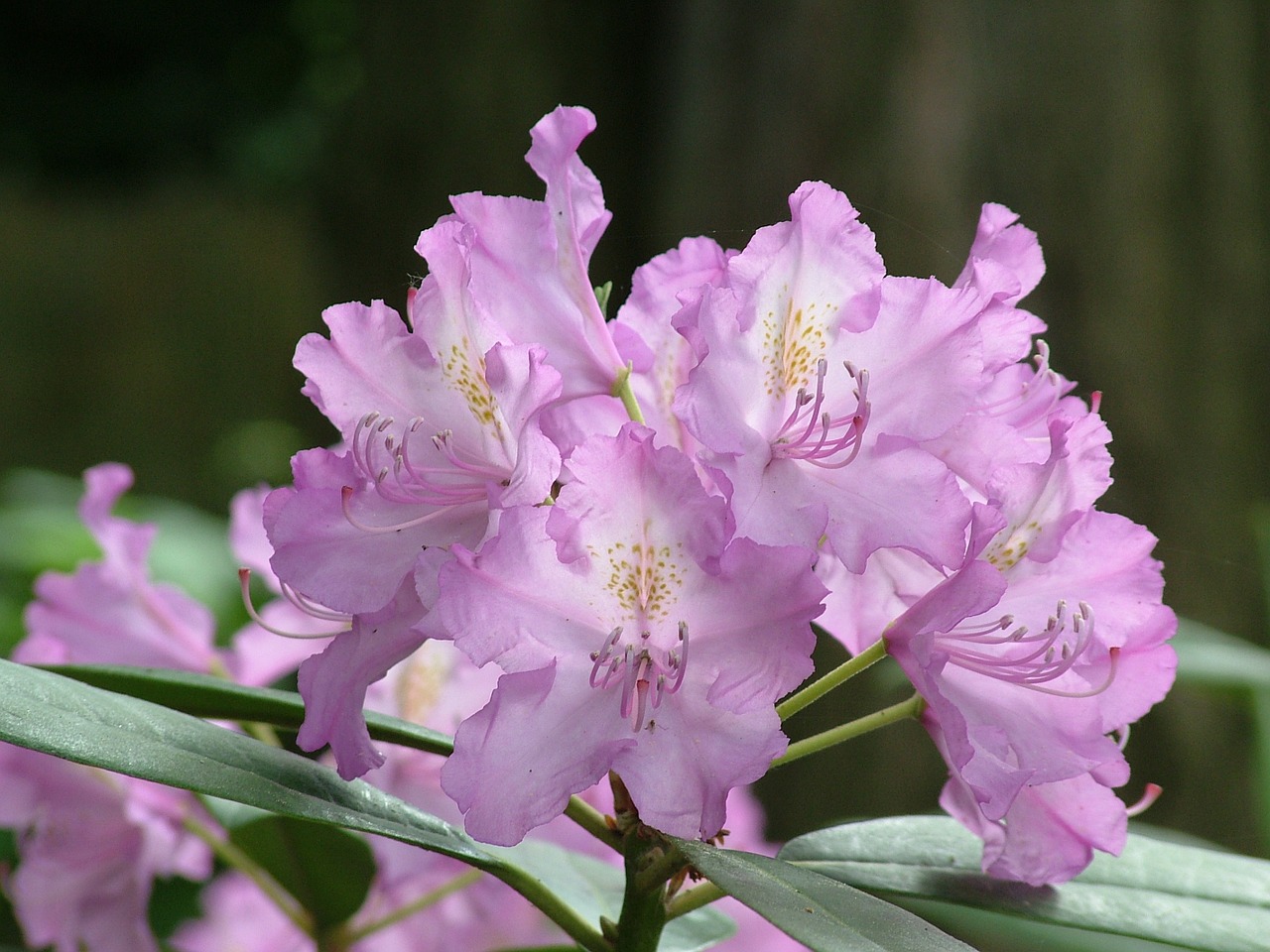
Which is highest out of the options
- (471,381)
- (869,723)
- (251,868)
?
(471,381)

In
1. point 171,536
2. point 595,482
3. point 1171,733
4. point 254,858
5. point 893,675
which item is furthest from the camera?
point 171,536

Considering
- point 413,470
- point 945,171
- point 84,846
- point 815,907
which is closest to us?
point 815,907

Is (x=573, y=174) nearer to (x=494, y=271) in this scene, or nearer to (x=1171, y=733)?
(x=494, y=271)

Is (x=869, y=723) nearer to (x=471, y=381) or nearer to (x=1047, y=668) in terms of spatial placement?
(x=1047, y=668)

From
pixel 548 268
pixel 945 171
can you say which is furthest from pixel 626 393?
pixel 945 171

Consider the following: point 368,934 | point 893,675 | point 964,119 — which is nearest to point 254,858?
point 368,934

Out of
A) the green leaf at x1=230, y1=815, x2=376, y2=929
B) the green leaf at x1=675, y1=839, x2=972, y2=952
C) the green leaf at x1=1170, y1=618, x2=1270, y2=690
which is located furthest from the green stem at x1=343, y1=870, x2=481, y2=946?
the green leaf at x1=1170, y1=618, x2=1270, y2=690
